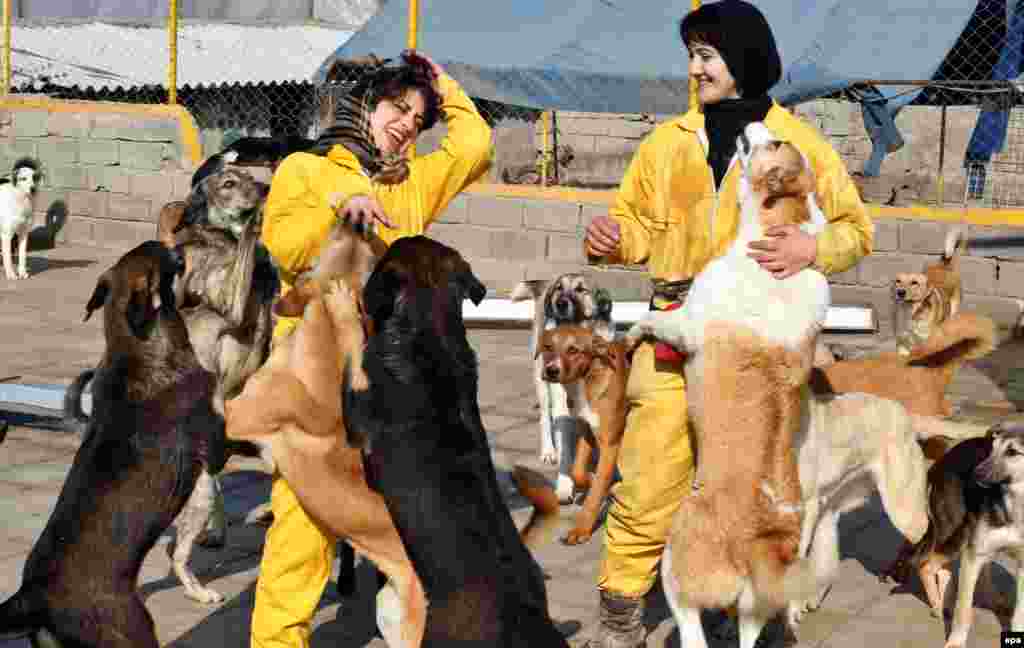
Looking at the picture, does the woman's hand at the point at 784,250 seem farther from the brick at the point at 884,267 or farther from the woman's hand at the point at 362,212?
the brick at the point at 884,267

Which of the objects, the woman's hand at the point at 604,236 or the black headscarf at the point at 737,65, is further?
the woman's hand at the point at 604,236

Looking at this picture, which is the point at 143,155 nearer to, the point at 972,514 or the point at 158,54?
the point at 158,54

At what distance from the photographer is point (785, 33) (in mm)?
14531

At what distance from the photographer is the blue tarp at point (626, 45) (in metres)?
14.5

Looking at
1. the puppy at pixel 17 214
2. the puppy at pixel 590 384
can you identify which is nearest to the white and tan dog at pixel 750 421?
the puppy at pixel 590 384

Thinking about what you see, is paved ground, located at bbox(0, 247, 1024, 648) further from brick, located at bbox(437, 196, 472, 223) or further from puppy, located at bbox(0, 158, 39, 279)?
puppy, located at bbox(0, 158, 39, 279)

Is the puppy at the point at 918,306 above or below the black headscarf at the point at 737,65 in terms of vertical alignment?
below

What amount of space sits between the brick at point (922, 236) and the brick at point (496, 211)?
139 inches

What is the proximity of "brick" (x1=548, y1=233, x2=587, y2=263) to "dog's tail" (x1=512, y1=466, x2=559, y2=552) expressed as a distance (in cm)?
930

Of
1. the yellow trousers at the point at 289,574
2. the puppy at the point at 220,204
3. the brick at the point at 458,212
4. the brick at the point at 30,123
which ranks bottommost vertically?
the yellow trousers at the point at 289,574

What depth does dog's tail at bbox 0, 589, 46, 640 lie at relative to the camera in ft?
13.9

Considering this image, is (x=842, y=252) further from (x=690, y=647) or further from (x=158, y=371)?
(x=158, y=371)

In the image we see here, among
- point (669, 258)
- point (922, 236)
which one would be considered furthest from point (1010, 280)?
point (669, 258)

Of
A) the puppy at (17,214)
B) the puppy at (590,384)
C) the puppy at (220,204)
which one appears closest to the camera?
the puppy at (220,204)
